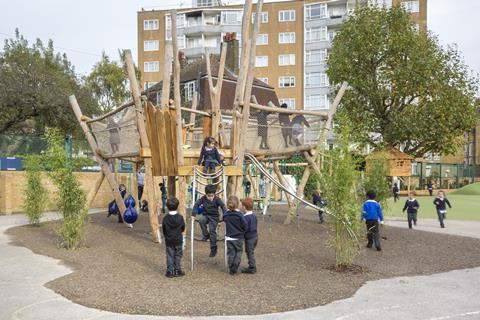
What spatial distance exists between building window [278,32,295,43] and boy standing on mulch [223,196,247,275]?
186 feet

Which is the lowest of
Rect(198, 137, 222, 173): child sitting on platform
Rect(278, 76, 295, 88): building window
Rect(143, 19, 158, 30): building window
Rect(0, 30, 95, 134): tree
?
Rect(198, 137, 222, 173): child sitting on platform

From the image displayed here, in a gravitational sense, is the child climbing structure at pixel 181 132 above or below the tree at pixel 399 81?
below

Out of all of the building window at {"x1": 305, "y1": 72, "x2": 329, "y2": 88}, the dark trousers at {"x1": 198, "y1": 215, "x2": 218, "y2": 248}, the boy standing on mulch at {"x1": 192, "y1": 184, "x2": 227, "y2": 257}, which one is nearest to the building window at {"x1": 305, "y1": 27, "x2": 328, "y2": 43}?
the building window at {"x1": 305, "y1": 72, "x2": 329, "y2": 88}

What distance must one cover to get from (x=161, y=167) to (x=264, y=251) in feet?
10.1

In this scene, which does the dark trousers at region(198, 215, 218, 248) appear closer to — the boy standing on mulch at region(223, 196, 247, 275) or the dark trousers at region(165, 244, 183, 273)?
the boy standing on mulch at region(223, 196, 247, 275)

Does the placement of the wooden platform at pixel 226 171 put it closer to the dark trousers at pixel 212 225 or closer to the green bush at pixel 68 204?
the dark trousers at pixel 212 225

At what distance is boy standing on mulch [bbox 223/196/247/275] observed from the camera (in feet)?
31.7

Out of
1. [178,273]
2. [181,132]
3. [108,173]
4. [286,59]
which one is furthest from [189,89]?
[178,273]

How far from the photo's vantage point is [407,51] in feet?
120

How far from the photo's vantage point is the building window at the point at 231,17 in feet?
216

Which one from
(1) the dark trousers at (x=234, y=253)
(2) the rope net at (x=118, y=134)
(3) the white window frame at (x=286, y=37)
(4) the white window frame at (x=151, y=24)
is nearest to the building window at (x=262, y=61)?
(3) the white window frame at (x=286, y=37)

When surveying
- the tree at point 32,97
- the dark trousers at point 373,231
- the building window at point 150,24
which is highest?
the building window at point 150,24

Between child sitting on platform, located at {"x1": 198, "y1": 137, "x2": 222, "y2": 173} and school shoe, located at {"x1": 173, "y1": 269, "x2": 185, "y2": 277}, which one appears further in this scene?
child sitting on platform, located at {"x1": 198, "y1": 137, "x2": 222, "y2": 173}

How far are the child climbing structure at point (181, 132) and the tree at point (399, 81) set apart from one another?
20.0 metres
